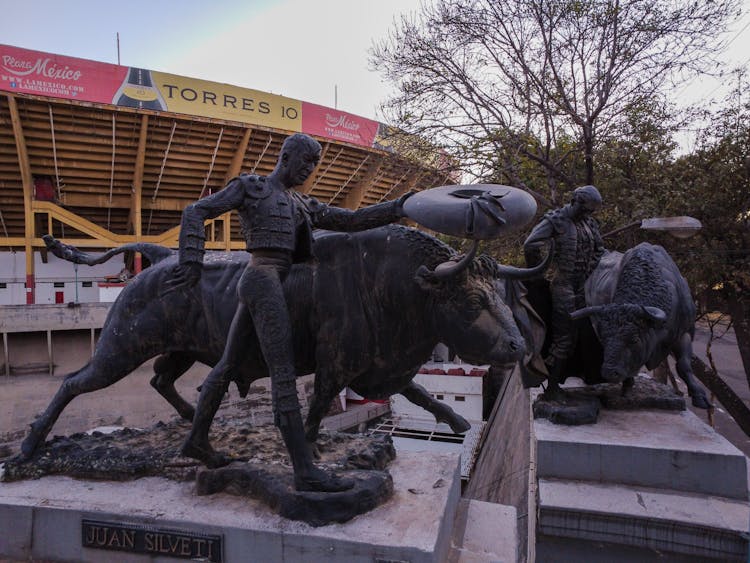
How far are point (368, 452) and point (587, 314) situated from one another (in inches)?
94.2

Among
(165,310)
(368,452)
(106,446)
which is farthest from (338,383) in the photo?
(106,446)

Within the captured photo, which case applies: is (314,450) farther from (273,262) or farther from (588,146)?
(588,146)

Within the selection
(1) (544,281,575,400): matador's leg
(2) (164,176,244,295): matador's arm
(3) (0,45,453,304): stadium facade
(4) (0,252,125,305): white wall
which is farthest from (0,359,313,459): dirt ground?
(2) (164,176,244,295): matador's arm

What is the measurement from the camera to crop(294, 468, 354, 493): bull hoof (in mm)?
2529

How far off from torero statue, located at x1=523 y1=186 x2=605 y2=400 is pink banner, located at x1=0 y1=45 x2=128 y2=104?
14795 mm

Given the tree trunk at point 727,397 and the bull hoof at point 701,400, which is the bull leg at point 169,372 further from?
the tree trunk at point 727,397

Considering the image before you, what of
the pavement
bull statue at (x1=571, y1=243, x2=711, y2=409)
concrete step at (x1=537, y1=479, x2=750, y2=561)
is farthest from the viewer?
the pavement

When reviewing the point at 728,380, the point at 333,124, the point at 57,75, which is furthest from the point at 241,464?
the point at 728,380

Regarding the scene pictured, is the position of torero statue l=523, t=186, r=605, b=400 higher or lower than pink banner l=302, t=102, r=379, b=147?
lower

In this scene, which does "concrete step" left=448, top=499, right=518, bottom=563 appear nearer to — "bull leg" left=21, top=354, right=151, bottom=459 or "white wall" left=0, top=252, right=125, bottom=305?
"bull leg" left=21, top=354, right=151, bottom=459

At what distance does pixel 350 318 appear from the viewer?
9.09ft

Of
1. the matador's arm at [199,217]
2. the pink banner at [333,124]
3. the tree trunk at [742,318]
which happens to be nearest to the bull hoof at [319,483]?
the matador's arm at [199,217]

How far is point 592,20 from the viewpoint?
28.1 ft

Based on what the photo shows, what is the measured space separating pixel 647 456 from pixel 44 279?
63.7 ft
